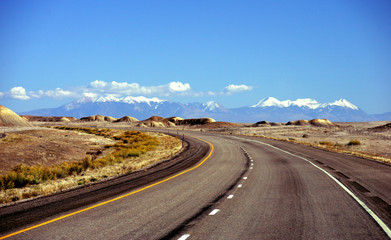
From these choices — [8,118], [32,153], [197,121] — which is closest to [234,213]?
[32,153]

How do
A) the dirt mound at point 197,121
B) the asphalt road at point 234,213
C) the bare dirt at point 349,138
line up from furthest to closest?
the dirt mound at point 197,121 < the bare dirt at point 349,138 < the asphalt road at point 234,213

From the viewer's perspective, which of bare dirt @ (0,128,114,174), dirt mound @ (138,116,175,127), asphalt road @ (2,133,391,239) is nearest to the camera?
asphalt road @ (2,133,391,239)

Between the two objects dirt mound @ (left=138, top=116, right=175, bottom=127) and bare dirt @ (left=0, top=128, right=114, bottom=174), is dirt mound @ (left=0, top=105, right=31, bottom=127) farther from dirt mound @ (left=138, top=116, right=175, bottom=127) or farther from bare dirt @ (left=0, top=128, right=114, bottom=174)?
dirt mound @ (left=138, top=116, right=175, bottom=127)

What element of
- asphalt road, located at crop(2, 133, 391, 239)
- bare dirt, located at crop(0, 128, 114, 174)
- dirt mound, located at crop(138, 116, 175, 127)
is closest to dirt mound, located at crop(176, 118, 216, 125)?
dirt mound, located at crop(138, 116, 175, 127)

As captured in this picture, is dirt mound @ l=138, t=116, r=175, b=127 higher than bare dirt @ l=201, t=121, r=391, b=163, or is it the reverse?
dirt mound @ l=138, t=116, r=175, b=127

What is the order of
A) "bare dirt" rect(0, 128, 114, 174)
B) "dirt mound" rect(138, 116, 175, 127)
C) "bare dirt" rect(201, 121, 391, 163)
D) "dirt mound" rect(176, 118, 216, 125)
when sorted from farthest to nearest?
"dirt mound" rect(176, 118, 216, 125) < "dirt mound" rect(138, 116, 175, 127) < "bare dirt" rect(201, 121, 391, 163) < "bare dirt" rect(0, 128, 114, 174)

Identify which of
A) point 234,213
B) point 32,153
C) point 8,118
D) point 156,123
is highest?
point 156,123

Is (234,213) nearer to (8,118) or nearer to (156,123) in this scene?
(8,118)

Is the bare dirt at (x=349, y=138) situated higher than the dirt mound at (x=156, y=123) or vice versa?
the dirt mound at (x=156, y=123)

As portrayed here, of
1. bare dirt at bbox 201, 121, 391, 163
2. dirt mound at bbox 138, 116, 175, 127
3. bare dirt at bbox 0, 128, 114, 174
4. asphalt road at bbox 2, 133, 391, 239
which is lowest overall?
bare dirt at bbox 0, 128, 114, 174

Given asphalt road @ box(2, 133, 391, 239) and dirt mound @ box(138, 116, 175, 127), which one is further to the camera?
dirt mound @ box(138, 116, 175, 127)

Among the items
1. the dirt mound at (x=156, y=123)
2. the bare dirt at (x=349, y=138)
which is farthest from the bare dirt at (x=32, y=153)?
the dirt mound at (x=156, y=123)

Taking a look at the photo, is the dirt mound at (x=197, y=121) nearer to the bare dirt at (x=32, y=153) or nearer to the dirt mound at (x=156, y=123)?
the dirt mound at (x=156, y=123)

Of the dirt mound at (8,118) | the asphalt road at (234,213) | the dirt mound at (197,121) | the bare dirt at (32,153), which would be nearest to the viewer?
the asphalt road at (234,213)
